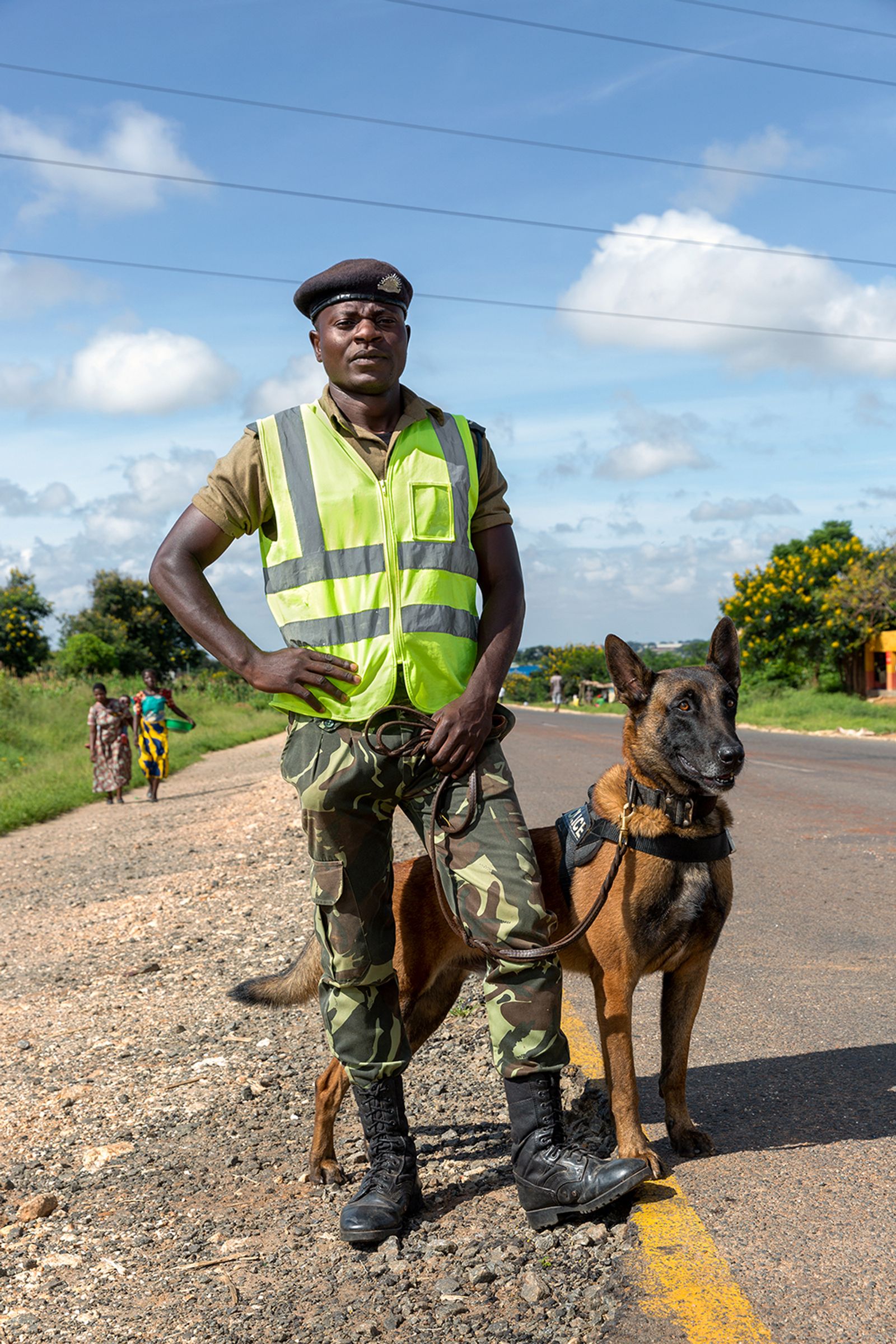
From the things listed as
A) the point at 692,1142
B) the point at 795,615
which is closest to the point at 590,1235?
the point at 692,1142

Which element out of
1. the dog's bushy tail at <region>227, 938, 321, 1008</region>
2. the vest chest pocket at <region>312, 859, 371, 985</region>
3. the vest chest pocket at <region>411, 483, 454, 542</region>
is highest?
the vest chest pocket at <region>411, 483, 454, 542</region>

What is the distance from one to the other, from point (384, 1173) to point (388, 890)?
736 millimetres

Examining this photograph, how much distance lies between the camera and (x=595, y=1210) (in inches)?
109

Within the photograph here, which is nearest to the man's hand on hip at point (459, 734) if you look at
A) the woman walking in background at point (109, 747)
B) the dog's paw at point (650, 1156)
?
the dog's paw at point (650, 1156)

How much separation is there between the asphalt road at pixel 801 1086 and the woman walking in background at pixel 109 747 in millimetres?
10646

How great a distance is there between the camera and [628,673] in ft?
11.2

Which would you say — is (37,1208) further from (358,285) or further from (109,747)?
(109,747)

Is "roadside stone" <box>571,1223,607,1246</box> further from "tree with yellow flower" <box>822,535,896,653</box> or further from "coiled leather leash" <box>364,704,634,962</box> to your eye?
"tree with yellow flower" <box>822,535,896,653</box>

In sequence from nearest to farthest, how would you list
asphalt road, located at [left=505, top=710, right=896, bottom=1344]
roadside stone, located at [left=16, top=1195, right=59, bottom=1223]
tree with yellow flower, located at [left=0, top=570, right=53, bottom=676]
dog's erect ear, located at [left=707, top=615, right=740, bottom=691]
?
asphalt road, located at [left=505, top=710, right=896, bottom=1344] → roadside stone, located at [left=16, top=1195, right=59, bottom=1223] → dog's erect ear, located at [left=707, top=615, right=740, bottom=691] → tree with yellow flower, located at [left=0, top=570, right=53, bottom=676]

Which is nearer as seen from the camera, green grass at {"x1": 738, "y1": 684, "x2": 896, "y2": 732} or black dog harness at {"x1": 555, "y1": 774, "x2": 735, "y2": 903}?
black dog harness at {"x1": 555, "y1": 774, "x2": 735, "y2": 903}

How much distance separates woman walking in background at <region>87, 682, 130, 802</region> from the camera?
54.2ft

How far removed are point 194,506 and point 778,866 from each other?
5.97 m

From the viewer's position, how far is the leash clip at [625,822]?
320 cm

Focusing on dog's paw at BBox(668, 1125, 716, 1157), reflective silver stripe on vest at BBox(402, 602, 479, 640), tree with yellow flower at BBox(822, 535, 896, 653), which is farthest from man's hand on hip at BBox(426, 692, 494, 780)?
tree with yellow flower at BBox(822, 535, 896, 653)
